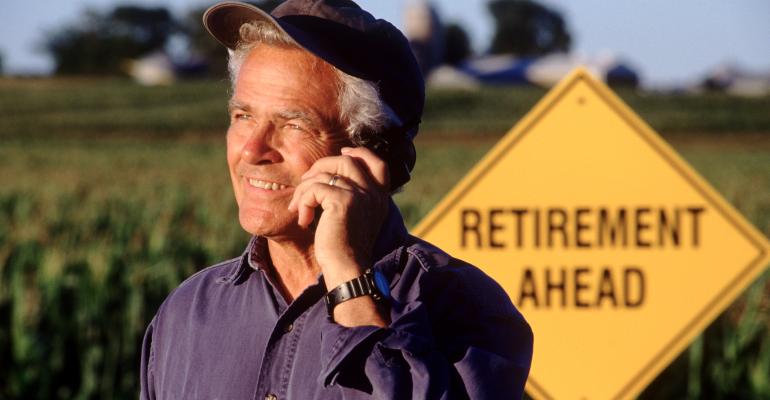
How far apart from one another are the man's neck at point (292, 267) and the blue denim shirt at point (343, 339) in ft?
0.12

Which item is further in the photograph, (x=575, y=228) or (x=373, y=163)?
(x=575, y=228)

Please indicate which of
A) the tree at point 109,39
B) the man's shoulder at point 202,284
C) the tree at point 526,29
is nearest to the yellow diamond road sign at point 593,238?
the man's shoulder at point 202,284

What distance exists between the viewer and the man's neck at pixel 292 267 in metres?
2.20

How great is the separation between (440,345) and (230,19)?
70cm

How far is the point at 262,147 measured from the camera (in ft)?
6.76

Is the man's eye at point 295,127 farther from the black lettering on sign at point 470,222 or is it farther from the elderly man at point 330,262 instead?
the black lettering on sign at point 470,222

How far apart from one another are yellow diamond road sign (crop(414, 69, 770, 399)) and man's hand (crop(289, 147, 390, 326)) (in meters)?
1.74

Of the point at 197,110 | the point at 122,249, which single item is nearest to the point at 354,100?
the point at 122,249

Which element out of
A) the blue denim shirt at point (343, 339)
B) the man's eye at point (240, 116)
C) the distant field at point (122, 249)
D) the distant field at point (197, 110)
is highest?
the man's eye at point (240, 116)

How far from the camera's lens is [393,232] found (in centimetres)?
212

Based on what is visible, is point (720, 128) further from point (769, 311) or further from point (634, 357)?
point (634, 357)

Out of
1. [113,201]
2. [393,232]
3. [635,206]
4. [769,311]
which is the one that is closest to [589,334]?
[635,206]

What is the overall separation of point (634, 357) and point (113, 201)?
42.3 ft

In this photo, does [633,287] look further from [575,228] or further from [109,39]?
[109,39]
